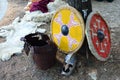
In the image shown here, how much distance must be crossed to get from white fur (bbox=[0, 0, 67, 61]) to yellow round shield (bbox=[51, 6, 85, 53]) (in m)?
0.70

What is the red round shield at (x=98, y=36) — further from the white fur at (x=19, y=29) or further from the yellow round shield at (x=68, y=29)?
the white fur at (x=19, y=29)

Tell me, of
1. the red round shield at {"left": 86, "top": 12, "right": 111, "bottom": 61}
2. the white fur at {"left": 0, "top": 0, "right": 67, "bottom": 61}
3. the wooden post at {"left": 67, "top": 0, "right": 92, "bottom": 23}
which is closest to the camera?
the red round shield at {"left": 86, "top": 12, "right": 111, "bottom": 61}

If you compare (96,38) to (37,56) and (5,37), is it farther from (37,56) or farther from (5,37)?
(5,37)

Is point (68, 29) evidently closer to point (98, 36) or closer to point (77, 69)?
point (98, 36)

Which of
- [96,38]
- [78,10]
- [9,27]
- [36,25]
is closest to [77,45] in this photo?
[96,38]

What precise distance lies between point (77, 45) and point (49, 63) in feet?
1.38

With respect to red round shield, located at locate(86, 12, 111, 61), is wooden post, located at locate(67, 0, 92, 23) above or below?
above

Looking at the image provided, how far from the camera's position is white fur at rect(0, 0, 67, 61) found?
11.9ft

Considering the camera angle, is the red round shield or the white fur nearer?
the red round shield

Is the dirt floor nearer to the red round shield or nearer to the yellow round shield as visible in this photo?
the red round shield

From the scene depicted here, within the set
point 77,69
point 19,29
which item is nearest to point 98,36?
point 77,69

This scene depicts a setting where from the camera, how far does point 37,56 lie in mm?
2941

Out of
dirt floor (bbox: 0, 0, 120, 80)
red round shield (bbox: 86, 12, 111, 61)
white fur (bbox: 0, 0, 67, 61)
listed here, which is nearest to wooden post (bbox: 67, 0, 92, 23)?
red round shield (bbox: 86, 12, 111, 61)

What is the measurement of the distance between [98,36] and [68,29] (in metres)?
0.38
